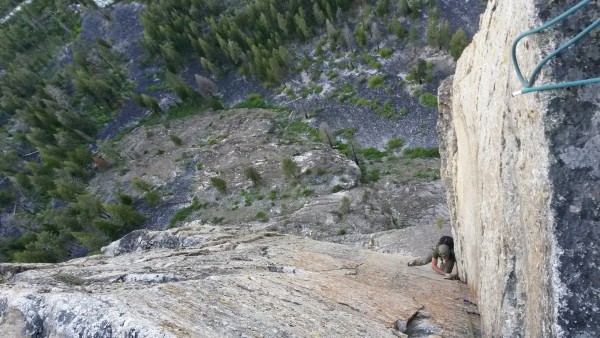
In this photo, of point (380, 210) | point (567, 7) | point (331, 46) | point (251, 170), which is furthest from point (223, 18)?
point (567, 7)

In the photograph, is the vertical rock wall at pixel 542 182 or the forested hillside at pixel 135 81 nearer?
the vertical rock wall at pixel 542 182

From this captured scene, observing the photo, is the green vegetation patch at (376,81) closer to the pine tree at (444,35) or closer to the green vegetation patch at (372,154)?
the pine tree at (444,35)

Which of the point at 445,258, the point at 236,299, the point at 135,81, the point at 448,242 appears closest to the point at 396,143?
the point at 448,242

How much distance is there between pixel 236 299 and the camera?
7.36 metres

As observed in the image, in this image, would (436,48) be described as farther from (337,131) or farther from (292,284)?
(292,284)

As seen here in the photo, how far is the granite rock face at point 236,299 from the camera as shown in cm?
597

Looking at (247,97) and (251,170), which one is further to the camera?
(247,97)

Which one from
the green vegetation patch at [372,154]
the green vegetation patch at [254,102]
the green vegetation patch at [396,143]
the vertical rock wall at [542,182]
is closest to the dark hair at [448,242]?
the vertical rock wall at [542,182]

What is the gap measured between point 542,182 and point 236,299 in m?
5.40

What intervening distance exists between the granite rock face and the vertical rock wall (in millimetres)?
2269

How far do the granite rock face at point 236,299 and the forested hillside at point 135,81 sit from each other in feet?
94.8

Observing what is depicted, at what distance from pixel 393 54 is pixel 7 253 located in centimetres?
4674

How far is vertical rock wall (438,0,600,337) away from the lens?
455 cm

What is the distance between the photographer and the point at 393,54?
142 feet
